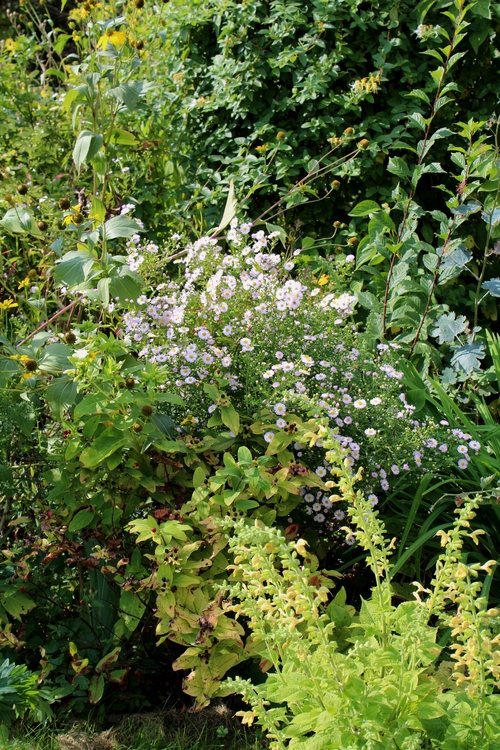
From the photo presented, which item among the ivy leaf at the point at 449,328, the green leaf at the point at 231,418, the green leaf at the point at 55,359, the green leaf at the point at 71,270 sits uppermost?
the green leaf at the point at 71,270

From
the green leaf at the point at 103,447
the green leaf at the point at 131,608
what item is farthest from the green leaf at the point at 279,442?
the green leaf at the point at 131,608

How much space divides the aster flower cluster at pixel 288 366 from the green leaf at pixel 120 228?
0.28 metres

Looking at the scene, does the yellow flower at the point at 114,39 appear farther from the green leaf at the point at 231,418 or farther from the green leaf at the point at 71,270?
the green leaf at the point at 231,418

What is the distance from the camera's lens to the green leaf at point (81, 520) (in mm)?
2553

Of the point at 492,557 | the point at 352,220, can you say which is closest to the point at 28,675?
the point at 492,557

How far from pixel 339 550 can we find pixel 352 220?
72.1 inches

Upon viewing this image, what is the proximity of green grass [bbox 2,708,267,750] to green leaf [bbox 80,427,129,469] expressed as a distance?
80 cm

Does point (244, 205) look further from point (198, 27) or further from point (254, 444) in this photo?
point (254, 444)

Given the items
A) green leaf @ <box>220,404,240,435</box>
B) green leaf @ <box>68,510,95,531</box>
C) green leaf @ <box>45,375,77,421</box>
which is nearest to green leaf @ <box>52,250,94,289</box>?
green leaf @ <box>45,375,77,421</box>

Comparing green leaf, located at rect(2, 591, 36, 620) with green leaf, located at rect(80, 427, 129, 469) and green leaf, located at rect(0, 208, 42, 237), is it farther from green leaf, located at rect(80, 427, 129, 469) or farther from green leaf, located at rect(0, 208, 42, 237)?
green leaf, located at rect(0, 208, 42, 237)

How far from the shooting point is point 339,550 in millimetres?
2990

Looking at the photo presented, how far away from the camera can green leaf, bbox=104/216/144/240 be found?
2.60 m

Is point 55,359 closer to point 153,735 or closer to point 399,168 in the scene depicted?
point 153,735

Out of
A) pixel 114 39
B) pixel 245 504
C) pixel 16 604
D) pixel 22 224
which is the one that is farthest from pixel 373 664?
→ pixel 114 39
